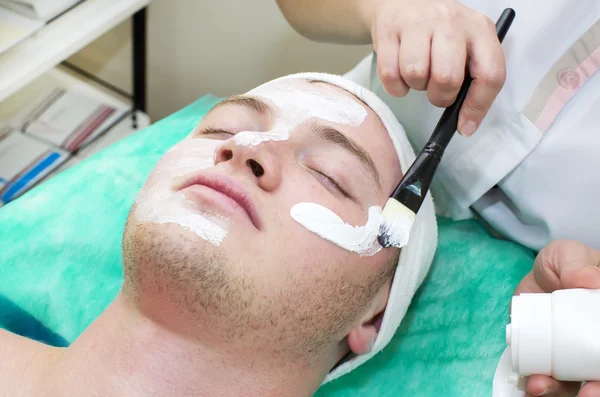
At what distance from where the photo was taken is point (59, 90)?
5.67 feet

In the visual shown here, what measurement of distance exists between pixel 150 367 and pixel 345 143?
16.7 inches

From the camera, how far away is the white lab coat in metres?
0.91

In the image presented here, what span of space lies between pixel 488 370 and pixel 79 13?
1094 millimetres

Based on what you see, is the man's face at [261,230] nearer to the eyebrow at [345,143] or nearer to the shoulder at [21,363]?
the eyebrow at [345,143]

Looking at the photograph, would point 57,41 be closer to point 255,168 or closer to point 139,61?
point 139,61

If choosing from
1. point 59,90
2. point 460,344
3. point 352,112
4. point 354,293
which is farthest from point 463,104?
point 59,90

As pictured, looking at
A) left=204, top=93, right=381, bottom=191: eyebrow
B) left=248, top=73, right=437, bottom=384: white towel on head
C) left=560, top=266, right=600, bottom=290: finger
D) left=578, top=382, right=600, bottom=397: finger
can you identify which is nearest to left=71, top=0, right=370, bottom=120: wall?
left=248, top=73, right=437, bottom=384: white towel on head

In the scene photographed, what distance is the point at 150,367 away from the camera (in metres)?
0.79

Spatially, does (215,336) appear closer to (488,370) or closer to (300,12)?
(488,370)

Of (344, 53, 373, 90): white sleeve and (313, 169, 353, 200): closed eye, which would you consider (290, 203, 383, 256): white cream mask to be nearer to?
(313, 169, 353, 200): closed eye

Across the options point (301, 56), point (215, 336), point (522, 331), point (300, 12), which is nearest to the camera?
point (522, 331)

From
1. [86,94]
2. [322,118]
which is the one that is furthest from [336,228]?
[86,94]

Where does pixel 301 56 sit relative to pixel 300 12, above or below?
below

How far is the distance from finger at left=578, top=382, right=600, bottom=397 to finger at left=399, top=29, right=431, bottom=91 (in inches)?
16.9
